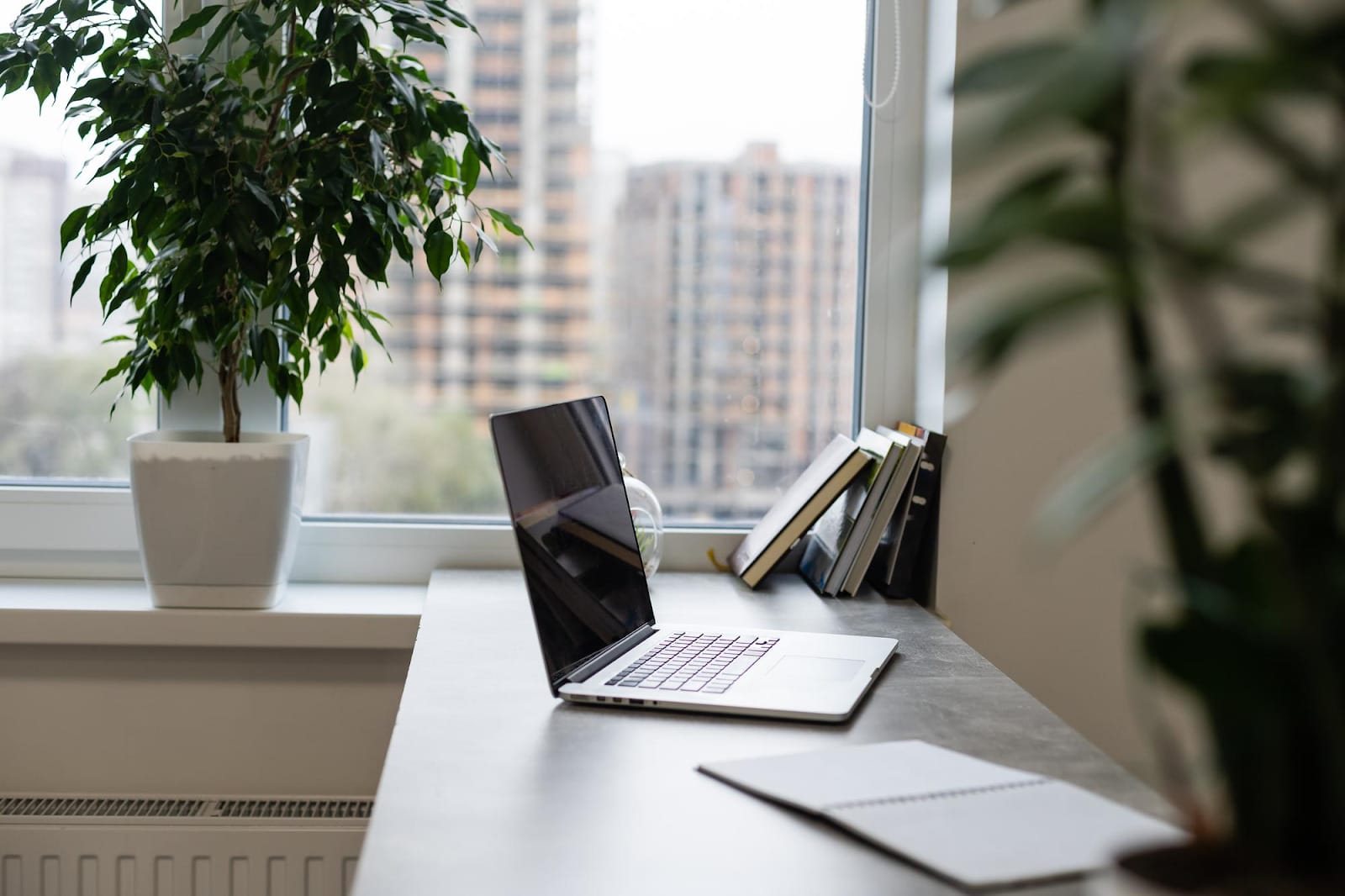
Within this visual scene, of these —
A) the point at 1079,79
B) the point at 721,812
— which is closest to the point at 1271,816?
the point at 1079,79

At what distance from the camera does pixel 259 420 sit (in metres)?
1.99

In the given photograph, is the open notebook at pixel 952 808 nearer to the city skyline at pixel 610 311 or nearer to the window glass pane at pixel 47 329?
the city skyline at pixel 610 311

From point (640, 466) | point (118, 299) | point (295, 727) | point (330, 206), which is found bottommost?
point (295, 727)

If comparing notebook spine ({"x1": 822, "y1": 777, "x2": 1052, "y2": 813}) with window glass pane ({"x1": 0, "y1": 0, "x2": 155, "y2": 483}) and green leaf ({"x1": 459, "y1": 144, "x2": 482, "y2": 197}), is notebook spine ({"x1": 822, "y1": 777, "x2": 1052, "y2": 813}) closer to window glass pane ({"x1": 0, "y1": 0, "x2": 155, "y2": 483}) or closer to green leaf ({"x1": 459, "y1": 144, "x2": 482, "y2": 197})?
green leaf ({"x1": 459, "y1": 144, "x2": 482, "y2": 197})

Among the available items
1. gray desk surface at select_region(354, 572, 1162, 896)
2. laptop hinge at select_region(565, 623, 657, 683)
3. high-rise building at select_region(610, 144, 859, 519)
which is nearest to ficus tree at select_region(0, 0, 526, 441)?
high-rise building at select_region(610, 144, 859, 519)

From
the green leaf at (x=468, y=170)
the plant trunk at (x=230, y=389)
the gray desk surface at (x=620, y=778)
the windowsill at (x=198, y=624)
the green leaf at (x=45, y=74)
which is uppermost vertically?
the green leaf at (x=45, y=74)

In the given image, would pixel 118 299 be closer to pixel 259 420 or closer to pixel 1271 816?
pixel 259 420

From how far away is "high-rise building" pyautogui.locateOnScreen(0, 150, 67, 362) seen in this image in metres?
1.94

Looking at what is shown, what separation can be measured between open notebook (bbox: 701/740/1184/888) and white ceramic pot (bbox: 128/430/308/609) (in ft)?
3.16

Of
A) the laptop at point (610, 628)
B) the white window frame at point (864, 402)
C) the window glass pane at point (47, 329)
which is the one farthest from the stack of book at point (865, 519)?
the window glass pane at point (47, 329)

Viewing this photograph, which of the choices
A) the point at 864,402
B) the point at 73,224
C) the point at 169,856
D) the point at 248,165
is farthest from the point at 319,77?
the point at 169,856

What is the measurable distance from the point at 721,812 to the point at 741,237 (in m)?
1.32

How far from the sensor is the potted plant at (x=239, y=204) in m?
1.58

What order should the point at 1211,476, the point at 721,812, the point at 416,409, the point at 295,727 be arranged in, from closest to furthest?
the point at 721,812 < the point at 1211,476 < the point at 295,727 < the point at 416,409
